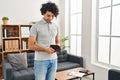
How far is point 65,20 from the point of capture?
4805mm

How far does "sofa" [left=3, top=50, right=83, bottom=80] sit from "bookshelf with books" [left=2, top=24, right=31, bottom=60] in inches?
16.1

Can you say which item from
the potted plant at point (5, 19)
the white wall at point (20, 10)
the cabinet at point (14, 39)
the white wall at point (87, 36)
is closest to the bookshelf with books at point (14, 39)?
the cabinet at point (14, 39)

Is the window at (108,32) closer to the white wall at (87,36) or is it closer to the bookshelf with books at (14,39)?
the white wall at (87,36)

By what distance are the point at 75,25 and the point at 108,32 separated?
1.39 meters

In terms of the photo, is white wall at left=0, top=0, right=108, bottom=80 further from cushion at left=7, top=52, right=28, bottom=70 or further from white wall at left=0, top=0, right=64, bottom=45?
cushion at left=7, top=52, right=28, bottom=70

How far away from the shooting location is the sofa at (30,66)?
2784 mm

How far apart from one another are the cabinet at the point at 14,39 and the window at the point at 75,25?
1.50 m

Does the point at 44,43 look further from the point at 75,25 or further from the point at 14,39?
the point at 75,25

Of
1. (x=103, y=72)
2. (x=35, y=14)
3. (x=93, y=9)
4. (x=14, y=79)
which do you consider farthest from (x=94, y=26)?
(x=14, y=79)

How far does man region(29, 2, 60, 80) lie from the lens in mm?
1681

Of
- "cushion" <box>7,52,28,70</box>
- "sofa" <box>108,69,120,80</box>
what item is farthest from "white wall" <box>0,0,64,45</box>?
"sofa" <box>108,69,120,80</box>

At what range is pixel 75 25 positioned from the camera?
15.0 feet

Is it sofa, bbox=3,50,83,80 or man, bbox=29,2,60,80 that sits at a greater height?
man, bbox=29,2,60,80

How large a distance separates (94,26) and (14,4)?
239cm
